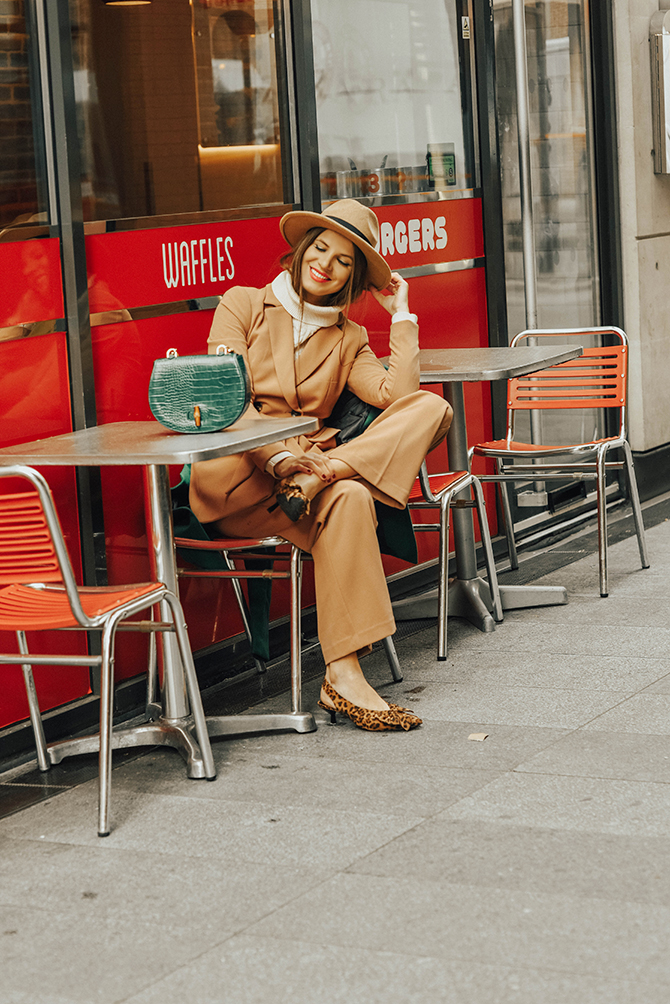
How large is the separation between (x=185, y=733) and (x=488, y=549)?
1.82 metres

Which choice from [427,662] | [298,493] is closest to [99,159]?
[298,493]

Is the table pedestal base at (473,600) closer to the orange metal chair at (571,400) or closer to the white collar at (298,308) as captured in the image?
the orange metal chair at (571,400)

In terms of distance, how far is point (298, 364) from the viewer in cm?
455

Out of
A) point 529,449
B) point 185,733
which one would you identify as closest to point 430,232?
point 529,449

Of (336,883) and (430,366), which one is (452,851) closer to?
(336,883)

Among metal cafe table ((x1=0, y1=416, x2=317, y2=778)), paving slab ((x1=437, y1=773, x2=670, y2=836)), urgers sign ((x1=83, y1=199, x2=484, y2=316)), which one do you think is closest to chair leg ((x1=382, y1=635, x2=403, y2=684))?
metal cafe table ((x1=0, y1=416, x2=317, y2=778))

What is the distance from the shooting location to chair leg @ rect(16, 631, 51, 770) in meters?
3.94

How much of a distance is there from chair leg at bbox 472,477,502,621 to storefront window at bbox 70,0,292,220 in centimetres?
135

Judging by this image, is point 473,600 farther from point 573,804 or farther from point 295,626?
point 573,804

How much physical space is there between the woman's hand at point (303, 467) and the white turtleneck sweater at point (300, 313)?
492 mm

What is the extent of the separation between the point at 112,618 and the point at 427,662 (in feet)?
6.08

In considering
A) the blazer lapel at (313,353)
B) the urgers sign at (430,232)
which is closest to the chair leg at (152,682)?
the blazer lapel at (313,353)

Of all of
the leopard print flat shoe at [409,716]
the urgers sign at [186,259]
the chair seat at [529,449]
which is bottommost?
the leopard print flat shoe at [409,716]

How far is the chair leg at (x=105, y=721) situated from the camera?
3.38 meters
